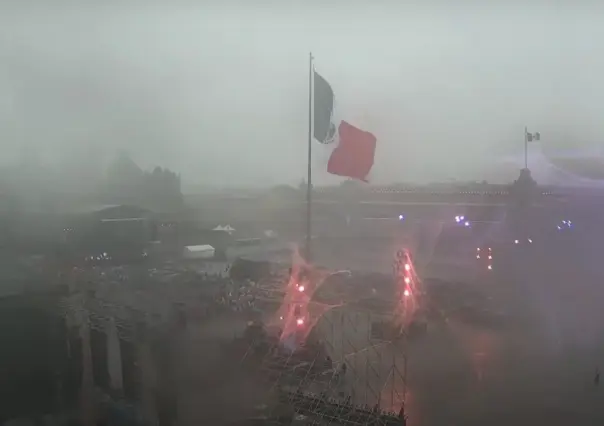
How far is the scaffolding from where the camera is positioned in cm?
276

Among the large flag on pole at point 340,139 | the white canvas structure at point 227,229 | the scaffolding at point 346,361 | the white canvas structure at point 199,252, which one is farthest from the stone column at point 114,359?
the large flag on pole at point 340,139

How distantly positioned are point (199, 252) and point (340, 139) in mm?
1123

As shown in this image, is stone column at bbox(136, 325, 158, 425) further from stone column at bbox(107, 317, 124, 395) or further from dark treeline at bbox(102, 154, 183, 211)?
dark treeline at bbox(102, 154, 183, 211)

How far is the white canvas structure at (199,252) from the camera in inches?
130

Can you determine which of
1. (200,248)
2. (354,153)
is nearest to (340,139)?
(354,153)

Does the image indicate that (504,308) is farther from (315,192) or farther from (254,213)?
(254,213)

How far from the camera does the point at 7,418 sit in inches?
122

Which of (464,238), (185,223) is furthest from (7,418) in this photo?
(464,238)

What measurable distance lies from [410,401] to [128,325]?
5.53 ft

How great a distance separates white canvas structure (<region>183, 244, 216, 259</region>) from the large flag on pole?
890 mm

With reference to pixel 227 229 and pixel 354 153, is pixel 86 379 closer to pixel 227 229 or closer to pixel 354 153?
pixel 227 229

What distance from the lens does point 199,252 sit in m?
3.33

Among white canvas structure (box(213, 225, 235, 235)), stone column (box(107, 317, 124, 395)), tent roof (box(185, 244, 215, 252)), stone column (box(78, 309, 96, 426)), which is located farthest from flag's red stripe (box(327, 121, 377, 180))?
stone column (box(78, 309, 96, 426))

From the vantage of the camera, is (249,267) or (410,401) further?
(249,267)
